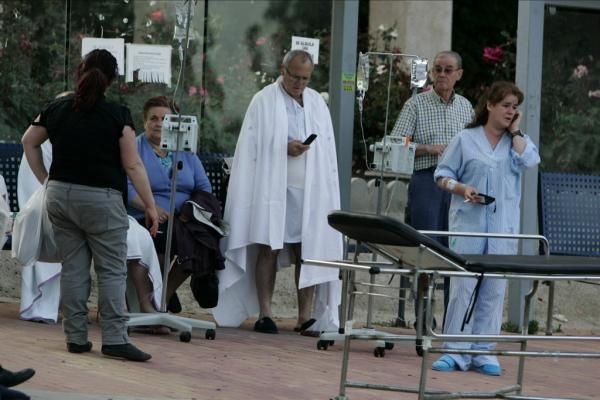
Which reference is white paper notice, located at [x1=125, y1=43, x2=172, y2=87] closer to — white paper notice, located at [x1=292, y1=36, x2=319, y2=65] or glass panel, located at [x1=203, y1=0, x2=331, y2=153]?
glass panel, located at [x1=203, y1=0, x2=331, y2=153]

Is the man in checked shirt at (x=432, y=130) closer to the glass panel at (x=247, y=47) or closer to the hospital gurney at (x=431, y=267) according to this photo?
A: the glass panel at (x=247, y=47)

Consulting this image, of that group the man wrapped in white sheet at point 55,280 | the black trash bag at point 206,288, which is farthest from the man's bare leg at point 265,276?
the man wrapped in white sheet at point 55,280

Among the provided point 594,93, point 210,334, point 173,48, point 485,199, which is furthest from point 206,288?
Answer: point 594,93

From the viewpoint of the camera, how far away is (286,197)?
34.7ft

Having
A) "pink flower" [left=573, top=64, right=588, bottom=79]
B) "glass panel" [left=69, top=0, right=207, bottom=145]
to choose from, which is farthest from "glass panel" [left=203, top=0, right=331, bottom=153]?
"pink flower" [left=573, top=64, right=588, bottom=79]

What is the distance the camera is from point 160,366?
8438 mm

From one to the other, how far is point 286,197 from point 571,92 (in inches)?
104

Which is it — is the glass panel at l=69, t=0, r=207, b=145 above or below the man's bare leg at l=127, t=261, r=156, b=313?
above

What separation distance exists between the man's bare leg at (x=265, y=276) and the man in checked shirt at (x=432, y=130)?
1.02 meters

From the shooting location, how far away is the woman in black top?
8492 millimetres

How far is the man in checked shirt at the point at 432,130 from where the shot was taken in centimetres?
1067

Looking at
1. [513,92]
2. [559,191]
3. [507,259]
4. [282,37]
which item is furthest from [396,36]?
[507,259]

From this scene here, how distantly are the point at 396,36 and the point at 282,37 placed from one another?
3.68 metres

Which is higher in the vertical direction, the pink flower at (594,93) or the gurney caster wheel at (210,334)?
the pink flower at (594,93)
